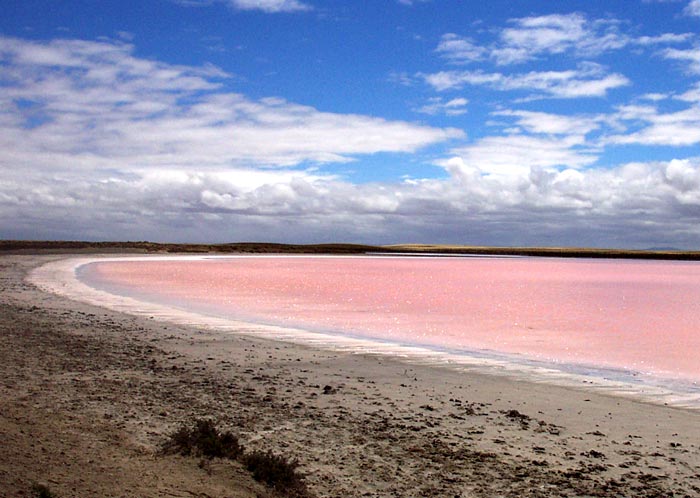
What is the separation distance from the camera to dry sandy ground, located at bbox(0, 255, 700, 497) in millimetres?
5738

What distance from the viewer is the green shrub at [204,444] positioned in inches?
241

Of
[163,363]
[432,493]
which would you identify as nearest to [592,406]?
[432,493]

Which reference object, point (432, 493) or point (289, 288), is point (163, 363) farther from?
point (289, 288)

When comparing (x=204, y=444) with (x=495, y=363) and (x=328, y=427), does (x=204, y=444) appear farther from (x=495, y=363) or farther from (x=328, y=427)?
(x=495, y=363)

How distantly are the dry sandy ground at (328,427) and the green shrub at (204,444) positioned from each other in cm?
18

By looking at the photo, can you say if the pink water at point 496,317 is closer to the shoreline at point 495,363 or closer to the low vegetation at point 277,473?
the shoreline at point 495,363

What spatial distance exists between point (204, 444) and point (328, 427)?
1.87m

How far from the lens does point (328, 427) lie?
766 cm

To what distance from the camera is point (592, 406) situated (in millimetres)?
9281

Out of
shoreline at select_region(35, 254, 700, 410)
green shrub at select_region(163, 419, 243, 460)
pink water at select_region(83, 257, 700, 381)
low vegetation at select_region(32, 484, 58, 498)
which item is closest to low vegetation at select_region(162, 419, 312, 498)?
green shrub at select_region(163, 419, 243, 460)

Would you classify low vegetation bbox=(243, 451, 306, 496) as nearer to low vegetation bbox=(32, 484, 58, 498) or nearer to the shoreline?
low vegetation bbox=(32, 484, 58, 498)

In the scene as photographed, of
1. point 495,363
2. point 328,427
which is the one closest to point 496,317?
point 495,363

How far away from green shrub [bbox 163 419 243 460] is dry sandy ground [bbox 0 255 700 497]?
185mm

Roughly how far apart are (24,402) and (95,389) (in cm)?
127
